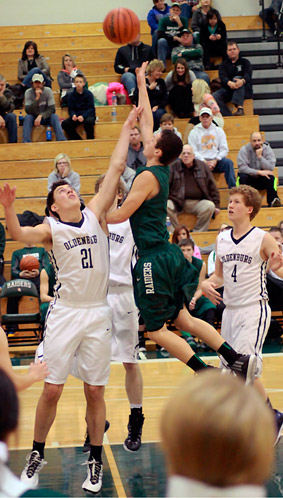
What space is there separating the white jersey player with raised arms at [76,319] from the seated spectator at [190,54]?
9.73m

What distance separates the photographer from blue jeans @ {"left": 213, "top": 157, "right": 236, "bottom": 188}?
38.9 ft

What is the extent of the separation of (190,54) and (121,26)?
19.0 ft

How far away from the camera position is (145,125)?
17.4 feet

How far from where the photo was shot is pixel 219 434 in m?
1.27

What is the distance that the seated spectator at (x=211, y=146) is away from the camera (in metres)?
11.8

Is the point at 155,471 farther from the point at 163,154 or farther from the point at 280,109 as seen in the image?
the point at 280,109

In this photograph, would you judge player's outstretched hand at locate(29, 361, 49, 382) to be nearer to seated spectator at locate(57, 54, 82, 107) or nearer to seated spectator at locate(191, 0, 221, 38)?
seated spectator at locate(57, 54, 82, 107)

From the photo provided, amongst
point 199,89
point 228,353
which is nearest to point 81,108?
point 199,89

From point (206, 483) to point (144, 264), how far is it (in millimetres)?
3629

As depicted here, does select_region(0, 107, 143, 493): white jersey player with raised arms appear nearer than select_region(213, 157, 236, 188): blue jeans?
Yes

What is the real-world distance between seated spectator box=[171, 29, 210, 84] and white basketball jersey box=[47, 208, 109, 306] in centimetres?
985

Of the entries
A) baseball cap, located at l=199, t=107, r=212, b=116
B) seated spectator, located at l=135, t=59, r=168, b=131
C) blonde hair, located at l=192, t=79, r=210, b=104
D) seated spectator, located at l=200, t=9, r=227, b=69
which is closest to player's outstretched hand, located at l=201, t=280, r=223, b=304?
baseball cap, located at l=199, t=107, r=212, b=116

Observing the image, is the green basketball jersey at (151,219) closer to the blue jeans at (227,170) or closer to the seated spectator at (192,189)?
the seated spectator at (192,189)

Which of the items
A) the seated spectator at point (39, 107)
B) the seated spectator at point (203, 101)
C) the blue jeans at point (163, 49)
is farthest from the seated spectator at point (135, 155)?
the blue jeans at point (163, 49)
